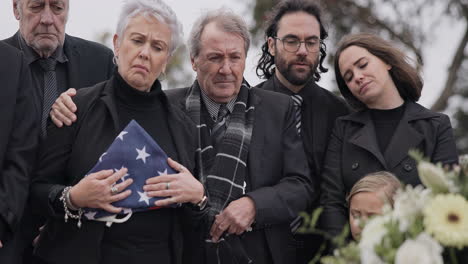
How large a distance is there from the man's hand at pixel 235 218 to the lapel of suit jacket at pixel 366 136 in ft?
2.80

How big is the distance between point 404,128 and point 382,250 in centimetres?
214

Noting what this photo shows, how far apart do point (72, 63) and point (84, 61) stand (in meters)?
0.11

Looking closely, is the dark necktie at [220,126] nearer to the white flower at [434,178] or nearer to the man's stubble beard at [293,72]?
the man's stubble beard at [293,72]

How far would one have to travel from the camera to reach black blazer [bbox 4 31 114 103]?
4.39 m

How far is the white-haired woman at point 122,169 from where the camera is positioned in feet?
10.9

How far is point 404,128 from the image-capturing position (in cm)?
429

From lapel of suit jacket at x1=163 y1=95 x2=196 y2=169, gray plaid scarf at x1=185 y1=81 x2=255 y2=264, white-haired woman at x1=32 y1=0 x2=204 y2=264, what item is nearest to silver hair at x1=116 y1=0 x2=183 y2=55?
white-haired woman at x1=32 y1=0 x2=204 y2=264

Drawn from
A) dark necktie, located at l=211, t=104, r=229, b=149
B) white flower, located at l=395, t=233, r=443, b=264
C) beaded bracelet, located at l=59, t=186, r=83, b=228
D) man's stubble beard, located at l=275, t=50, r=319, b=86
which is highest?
man's stubble beard, located at l=275, t=50, r=319, b=86

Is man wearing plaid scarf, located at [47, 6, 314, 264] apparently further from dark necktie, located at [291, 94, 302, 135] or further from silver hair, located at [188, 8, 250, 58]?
dark necktie, located at [291, 94, 302, 135]

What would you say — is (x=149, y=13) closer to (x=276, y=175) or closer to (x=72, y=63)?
(x=72, y=63)

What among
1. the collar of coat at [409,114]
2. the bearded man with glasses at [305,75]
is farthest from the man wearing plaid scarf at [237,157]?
the collar of coat at [409,114]

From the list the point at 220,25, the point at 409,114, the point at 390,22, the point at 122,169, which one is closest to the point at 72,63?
the point at 220,25

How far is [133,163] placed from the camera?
339cm

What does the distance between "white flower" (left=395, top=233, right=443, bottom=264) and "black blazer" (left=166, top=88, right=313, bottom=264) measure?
5.55ft
